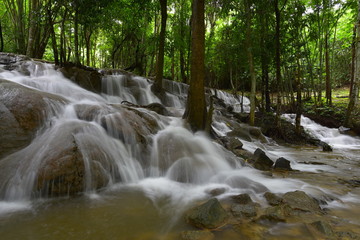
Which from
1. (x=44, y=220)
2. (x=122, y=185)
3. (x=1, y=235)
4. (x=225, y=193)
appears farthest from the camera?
(x=122, y=185)

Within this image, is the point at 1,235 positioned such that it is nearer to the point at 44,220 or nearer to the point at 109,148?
the point at 44,220

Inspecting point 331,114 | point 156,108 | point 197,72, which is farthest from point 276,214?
point 331,114

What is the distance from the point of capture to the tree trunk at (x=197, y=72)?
666 centimetres

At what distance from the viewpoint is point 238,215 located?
10.1 ft

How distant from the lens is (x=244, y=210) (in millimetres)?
3162

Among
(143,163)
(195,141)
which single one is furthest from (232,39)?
(143,163)

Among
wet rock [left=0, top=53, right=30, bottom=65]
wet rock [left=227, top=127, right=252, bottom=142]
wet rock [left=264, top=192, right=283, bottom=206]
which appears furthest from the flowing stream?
wet rock [left=0, top=53, right=30, bottom=65]

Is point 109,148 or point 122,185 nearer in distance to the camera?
point 122,185

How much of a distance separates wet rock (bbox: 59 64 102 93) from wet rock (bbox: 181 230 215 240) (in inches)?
340

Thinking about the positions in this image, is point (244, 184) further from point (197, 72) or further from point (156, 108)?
point (156, 108)

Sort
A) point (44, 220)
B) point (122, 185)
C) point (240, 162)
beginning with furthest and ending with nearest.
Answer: point (240, 162)
point (122, 185)
point (44, 220)

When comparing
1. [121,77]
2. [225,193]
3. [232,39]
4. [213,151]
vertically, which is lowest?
[225,193]

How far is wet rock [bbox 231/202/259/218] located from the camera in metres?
3.08

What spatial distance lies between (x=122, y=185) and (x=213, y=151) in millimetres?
2592
